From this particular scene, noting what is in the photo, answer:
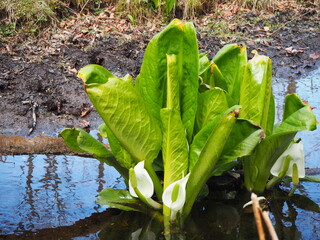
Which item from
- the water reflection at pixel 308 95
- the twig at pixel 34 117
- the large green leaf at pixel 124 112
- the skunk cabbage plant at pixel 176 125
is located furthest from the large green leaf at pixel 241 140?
the twig at pixel 34 117

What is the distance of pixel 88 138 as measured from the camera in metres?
1.80

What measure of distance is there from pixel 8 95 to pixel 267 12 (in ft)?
15.9

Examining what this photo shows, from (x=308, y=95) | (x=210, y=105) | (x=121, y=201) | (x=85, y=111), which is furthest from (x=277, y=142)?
(x=308, y=95)

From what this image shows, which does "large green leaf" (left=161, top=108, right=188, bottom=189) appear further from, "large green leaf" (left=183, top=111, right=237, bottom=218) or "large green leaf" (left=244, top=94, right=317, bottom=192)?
"large green leaf" (left=244, top=94, right=317, bottom=192)

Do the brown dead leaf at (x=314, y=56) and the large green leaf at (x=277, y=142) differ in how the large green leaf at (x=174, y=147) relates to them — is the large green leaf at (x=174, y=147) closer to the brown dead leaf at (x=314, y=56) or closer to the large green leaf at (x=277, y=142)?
the large green leaf at (x=277, y=142)

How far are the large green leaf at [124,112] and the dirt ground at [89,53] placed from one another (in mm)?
1766

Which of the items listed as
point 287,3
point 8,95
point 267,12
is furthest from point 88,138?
A: point 287,3

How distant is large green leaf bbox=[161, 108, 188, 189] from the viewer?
165cm

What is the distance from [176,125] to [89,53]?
351 cm

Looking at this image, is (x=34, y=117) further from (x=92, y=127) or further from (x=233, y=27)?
(x=233, y=27)

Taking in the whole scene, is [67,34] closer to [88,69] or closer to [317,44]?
[317,44]

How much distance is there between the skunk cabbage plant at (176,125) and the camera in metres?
1.61

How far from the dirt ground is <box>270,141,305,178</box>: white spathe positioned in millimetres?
1834

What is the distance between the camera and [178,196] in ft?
5.41
